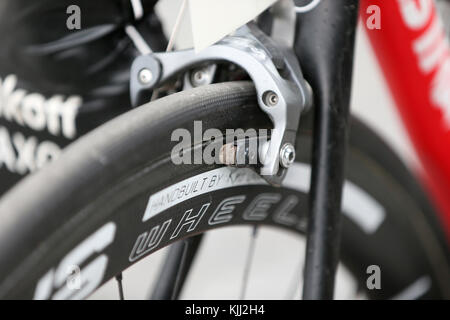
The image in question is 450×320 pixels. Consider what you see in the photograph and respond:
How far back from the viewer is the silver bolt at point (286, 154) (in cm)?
43

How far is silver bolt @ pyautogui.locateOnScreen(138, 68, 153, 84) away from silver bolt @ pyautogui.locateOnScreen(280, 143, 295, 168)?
0.31 feet

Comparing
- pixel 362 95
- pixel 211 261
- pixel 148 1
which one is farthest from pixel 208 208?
pixel 362 95

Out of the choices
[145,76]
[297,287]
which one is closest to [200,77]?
[145,76]

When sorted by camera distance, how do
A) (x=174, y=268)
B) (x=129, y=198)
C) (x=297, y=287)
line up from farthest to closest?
(x=297, y=287)
(x=174, y=268)
(x=129, y=198)

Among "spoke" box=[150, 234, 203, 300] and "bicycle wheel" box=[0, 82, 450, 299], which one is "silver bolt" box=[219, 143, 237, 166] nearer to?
"bicycle wheel" box=[0, 82, 450, 299]

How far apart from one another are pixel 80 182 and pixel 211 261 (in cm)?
89

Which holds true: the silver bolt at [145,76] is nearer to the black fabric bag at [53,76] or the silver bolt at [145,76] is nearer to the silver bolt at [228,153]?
the silver bolt at [228,153]

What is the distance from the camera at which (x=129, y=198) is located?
14.5 inches

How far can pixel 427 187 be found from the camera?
2.29 ft

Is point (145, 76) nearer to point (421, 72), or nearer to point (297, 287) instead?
point (421, 72)

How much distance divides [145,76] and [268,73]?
8 centimetres

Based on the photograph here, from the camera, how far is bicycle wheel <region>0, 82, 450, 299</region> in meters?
0.32

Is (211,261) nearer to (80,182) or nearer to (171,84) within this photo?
(171,84)

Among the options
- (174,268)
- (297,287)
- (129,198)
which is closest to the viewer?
(129,198)
